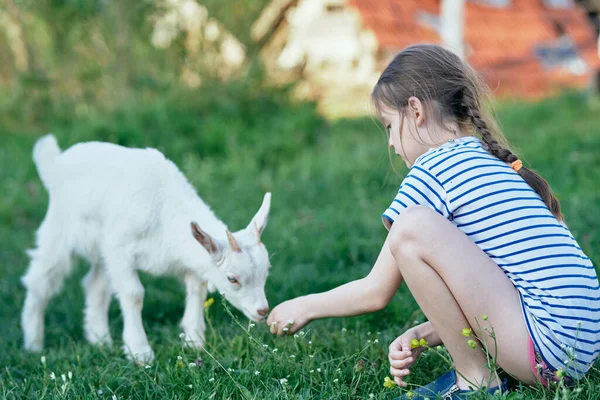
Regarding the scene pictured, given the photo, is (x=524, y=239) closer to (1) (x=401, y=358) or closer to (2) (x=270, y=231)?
(1) (x=401, y=358)

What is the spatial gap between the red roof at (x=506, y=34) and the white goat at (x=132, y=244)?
24.6 feet

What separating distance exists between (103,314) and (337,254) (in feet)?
4.66

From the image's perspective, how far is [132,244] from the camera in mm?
3162

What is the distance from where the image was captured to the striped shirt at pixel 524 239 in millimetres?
2160

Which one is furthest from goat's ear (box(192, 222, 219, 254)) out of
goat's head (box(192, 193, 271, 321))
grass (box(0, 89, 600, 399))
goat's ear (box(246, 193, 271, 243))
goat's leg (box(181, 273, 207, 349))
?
goat's leg (box(181, 273, 207, 349))

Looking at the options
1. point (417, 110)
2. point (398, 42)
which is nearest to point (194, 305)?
point (417, 110)

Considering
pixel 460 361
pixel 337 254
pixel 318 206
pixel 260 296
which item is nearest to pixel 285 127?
pixel 318 206

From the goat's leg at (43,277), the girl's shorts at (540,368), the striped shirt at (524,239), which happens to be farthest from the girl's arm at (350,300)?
the goat's leg at (43,277)

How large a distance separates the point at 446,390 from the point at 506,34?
39.8ft

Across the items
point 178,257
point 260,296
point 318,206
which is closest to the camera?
point 260,296

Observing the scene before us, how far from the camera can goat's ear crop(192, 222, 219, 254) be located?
2.72 m

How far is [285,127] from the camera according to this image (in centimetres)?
744

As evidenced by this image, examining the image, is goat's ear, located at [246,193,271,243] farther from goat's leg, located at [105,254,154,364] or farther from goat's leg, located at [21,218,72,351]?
goat's leg, located at [21,218,72,351]

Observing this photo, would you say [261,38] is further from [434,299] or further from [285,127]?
[434,299]
